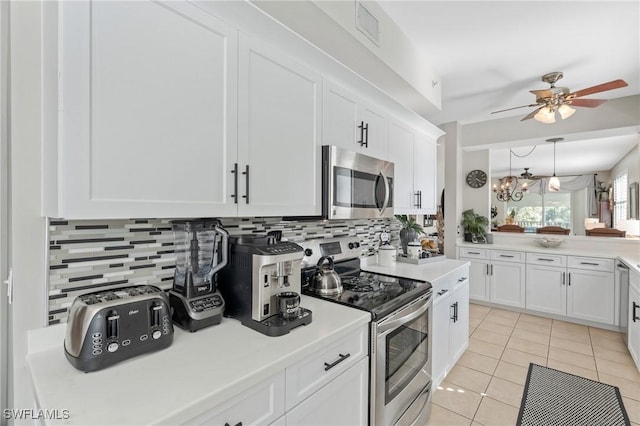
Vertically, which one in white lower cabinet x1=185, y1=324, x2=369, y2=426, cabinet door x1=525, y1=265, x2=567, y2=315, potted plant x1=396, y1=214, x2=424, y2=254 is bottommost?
cabinet door x1=525, y1=265, x2=567, y2=315

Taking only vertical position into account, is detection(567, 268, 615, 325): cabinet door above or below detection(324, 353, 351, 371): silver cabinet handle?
below

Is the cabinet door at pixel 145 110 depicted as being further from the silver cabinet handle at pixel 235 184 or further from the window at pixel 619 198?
the window at pixel 619 198

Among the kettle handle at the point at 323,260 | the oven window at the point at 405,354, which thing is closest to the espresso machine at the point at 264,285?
the kettle handle at the point at 323,260

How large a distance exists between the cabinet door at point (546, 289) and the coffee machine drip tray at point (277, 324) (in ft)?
12.9

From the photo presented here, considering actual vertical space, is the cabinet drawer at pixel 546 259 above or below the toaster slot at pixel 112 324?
below

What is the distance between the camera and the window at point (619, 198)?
700cm

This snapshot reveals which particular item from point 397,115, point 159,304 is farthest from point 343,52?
point 159,304

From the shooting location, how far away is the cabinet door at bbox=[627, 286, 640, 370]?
2658mm

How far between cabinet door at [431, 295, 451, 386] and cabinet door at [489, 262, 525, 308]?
2.29m

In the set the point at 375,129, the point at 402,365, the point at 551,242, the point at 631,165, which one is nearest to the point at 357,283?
the point at 402,365

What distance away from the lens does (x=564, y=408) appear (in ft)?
7.04

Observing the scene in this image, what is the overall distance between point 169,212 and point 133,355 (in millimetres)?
489

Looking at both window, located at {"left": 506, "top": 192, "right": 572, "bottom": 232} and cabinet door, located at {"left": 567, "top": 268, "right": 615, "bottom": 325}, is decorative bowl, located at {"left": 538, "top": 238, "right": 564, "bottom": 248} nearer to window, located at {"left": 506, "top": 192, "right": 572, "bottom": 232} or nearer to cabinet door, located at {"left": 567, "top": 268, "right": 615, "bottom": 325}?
cabinet door, located at {"left": 567, "top": 268, "right": 615, "bottom": 325}

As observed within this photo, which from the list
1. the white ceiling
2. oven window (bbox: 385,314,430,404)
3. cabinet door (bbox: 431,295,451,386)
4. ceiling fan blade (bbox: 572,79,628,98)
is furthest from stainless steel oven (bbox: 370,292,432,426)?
ceiling fan blade (bbox: 572,79,628,98)
